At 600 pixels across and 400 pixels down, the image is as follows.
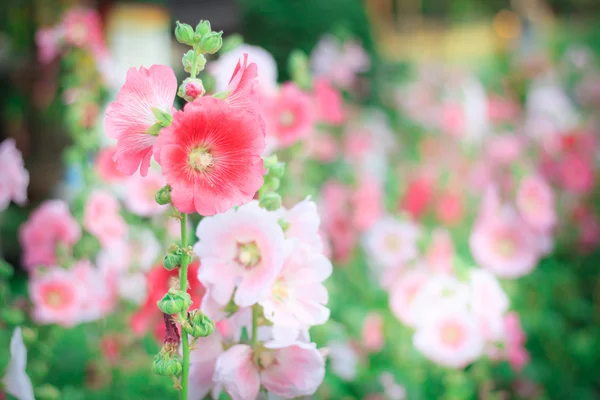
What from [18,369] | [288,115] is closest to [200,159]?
[18,369]

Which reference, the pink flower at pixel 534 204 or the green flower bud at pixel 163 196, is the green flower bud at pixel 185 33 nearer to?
the green flower bud at pixel 163 196

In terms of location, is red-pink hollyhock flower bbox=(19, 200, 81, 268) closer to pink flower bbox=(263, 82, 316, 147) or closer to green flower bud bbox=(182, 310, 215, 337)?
pink flower bbox=(263, 82, 316, 147)

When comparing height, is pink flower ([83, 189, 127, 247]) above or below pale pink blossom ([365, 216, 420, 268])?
above

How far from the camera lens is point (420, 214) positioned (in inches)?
88.0

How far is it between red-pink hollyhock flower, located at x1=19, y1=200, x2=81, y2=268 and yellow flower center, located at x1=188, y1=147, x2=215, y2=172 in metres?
0.72

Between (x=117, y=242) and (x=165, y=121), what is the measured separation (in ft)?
2.75

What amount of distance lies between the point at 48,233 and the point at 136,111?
735 millimetres

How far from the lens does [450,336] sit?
1.14 m

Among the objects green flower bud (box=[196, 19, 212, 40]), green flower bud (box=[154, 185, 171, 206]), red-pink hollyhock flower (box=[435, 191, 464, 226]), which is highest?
green flower bud (box=[196, 19, 212, 40])

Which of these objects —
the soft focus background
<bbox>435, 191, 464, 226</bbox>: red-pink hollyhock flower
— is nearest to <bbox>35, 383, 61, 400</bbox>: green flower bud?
the soft focus background

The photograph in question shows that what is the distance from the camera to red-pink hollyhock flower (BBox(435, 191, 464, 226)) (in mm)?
2215

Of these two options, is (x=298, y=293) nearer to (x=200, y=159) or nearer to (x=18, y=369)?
(x=200, y=159)

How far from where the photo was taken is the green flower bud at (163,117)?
60 cm

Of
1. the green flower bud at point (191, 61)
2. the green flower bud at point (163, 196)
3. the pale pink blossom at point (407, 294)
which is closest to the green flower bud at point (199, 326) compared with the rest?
the green flower bud at point (163, 196)
